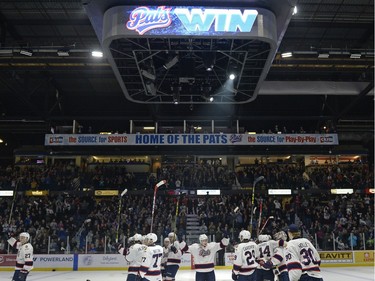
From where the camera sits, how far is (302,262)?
5.89 metres

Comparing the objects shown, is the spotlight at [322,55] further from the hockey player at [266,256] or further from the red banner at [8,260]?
the red banner at [8,260]

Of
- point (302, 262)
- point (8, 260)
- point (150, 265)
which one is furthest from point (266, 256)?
point (8, 260)

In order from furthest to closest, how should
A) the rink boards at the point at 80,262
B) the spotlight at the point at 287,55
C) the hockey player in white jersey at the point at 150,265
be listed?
the spotlight at the point at 287,55, the rink boards at the point at 80,262, the hockey player in white jersey at the point at 150,265

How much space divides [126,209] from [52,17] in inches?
423

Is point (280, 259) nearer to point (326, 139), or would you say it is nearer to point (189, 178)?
point (189, 178)

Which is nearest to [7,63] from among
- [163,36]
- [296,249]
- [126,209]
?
[126,209]

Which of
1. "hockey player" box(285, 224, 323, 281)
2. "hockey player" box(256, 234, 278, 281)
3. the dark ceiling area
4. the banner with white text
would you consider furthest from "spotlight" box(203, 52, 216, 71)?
the banner with white text

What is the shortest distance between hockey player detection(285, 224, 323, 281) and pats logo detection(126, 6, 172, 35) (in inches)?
249

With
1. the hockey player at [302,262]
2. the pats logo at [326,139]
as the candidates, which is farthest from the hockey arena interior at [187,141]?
the pats logo at [326,139]

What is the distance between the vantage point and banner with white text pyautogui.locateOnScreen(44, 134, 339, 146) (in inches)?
1011

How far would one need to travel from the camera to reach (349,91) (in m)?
24.2

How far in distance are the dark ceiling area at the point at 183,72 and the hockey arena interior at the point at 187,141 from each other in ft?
0.27

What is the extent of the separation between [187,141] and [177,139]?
2.05 ft

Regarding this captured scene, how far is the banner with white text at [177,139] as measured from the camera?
84.3 feet
